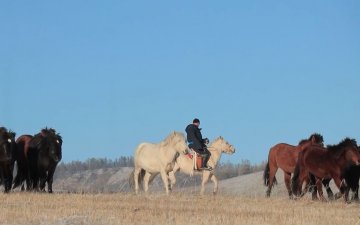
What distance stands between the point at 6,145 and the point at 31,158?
2.62m

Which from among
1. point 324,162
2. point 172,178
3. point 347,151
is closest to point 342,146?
point 347,151

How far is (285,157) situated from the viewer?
27547 millimetres

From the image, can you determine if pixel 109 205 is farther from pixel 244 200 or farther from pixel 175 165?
pixel 175 165

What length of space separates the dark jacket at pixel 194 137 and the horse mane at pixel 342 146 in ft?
14.6

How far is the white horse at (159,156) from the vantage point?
81.8ft

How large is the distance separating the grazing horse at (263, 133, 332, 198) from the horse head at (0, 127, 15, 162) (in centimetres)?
899

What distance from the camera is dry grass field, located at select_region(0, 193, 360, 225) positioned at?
53.2 feet

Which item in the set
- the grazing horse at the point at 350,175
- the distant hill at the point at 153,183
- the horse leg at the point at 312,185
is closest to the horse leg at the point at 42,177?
the horse leg at the point at 312,185

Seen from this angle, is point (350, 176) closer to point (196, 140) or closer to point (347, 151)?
point (347, 151)

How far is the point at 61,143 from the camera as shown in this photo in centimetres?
2622

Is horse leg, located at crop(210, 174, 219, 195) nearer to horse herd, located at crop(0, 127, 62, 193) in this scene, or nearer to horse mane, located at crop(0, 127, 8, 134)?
horse herd, located at crop(0, 127, 62, 193)

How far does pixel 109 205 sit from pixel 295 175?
8418 mm

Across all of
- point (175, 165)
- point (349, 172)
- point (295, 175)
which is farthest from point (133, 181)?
point (349, 172)

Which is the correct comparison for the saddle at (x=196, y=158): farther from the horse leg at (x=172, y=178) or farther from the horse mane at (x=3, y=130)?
the horse mane at (x=3, y=130)
